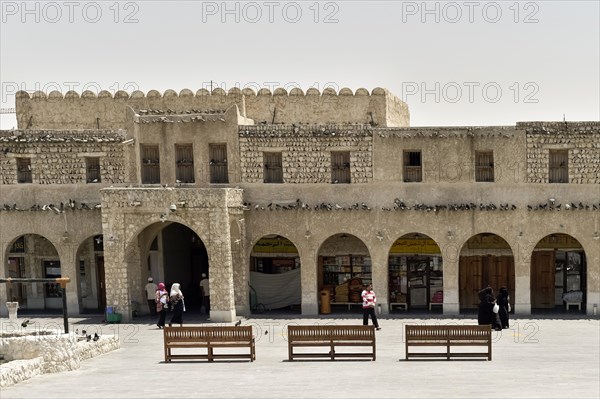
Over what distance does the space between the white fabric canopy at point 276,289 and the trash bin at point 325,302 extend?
4.78 feet

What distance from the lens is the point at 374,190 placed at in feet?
96.1

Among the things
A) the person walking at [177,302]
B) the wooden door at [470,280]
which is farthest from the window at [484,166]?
the person walking at [177,302]

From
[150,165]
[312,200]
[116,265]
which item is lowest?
[116,265]

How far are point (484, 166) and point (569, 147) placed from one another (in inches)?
113

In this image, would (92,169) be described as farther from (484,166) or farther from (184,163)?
(484,166)

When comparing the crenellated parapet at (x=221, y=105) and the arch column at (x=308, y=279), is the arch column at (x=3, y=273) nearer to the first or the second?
the crenellated parapet at (x=221, y=105)

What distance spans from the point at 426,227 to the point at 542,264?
15.7 feet

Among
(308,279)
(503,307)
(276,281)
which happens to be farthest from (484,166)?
(276,281)

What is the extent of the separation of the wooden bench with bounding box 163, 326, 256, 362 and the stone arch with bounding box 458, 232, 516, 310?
1202 cm

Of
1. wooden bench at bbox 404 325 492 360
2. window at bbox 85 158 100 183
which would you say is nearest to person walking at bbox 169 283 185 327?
window at bbox 85 158 100 183

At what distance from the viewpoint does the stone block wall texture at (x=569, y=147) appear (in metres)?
28.4

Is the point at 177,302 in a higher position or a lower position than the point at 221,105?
lower

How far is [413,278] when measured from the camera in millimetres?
31266

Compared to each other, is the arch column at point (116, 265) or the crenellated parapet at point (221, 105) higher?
the crenellated parapet at point (221, 105)
